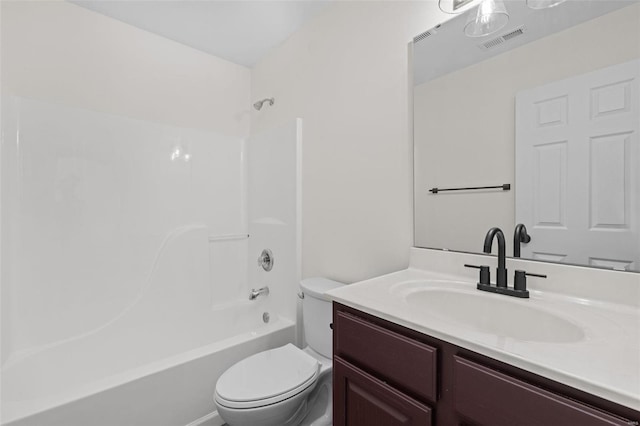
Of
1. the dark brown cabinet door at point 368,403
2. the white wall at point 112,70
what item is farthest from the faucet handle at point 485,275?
the white wall at point 112,70

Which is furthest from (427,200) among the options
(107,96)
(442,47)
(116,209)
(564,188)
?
(107,96)

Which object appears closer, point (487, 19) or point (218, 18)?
point (487, 19)

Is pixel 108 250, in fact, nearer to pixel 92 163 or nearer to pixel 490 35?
pixel 92 163

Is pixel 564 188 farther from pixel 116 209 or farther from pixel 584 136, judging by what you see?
pixel 116 209

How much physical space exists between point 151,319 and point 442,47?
2327 mm

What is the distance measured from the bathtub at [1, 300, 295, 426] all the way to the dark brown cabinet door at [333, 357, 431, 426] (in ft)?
2.90

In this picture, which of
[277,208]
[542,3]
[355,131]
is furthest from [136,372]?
[542,3]

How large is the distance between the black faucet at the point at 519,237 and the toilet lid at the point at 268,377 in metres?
0.99

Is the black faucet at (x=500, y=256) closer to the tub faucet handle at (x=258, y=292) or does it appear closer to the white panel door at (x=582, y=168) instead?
the white panel door at (x=582, y=168)

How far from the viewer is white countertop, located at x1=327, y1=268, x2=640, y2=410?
485 mm

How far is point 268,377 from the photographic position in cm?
132

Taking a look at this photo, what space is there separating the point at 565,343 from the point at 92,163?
7.82ft

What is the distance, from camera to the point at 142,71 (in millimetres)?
2012

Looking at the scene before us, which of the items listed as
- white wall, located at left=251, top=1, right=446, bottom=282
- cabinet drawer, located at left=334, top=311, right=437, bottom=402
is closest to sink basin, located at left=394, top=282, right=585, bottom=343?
cabinet drawer, located at left=334, top=311, right=437, bottom=402
